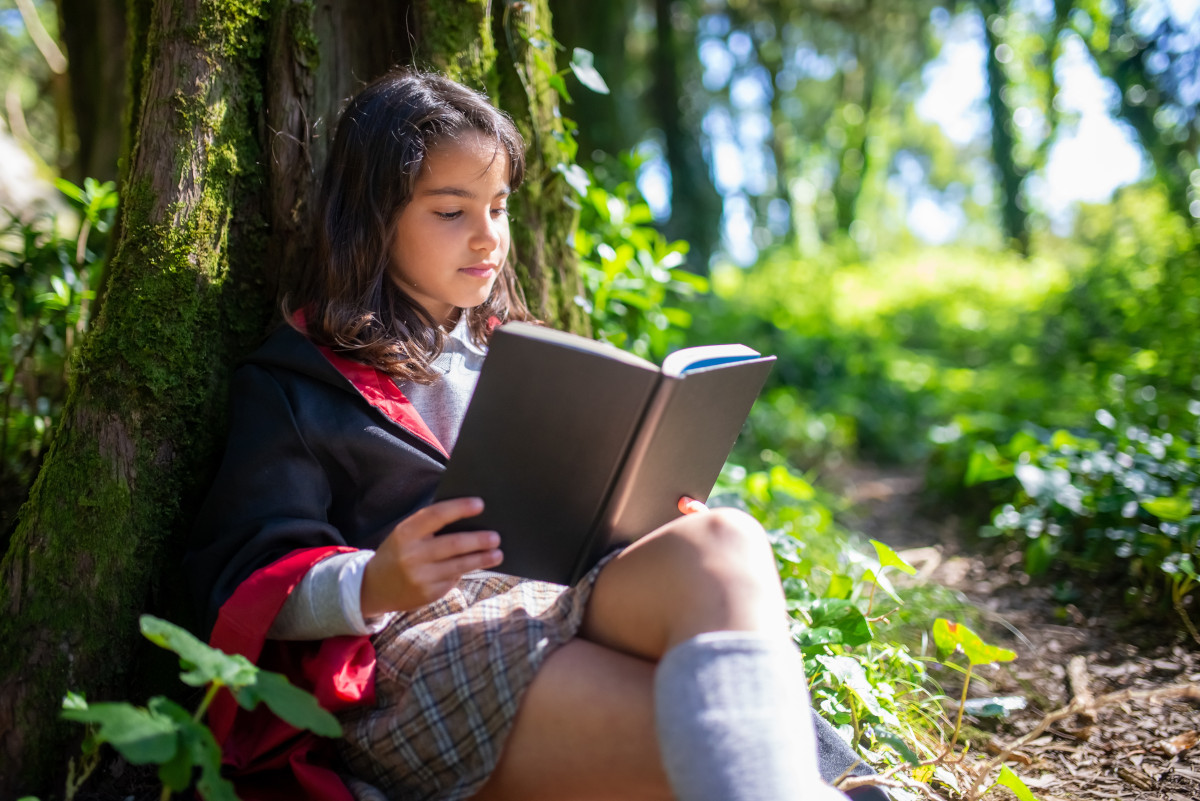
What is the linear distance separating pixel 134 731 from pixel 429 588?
405 millimetres

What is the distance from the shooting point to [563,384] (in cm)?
124

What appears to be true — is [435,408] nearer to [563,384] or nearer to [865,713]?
[563,384]

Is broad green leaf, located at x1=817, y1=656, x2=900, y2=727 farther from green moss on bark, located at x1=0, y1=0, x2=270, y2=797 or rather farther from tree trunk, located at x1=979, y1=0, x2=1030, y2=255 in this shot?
tree trunk, located at x1=979, y1=0, x2=1030, y2=255

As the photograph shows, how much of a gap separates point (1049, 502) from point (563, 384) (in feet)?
8.28

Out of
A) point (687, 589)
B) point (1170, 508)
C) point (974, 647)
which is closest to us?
point (687, 589)

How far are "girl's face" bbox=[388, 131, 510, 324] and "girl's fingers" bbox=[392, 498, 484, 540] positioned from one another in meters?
0.59

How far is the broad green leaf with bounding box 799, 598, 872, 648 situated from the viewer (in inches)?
72.6

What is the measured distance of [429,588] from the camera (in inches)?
50.1

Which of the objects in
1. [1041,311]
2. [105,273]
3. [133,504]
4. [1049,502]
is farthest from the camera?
[1041,311]

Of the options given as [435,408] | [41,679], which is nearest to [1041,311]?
[435,408]

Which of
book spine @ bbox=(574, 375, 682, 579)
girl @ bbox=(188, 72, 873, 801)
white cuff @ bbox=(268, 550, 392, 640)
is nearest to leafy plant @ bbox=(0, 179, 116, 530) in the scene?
girl @ bbox=(188, 72, 873, 801)

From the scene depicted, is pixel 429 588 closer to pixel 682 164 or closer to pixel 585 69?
pixel 585 69

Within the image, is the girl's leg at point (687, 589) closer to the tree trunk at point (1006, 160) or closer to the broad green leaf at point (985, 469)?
the broad green leaf at point (985, 469)

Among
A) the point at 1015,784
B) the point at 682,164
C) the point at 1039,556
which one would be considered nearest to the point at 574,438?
the point at 1015,784
